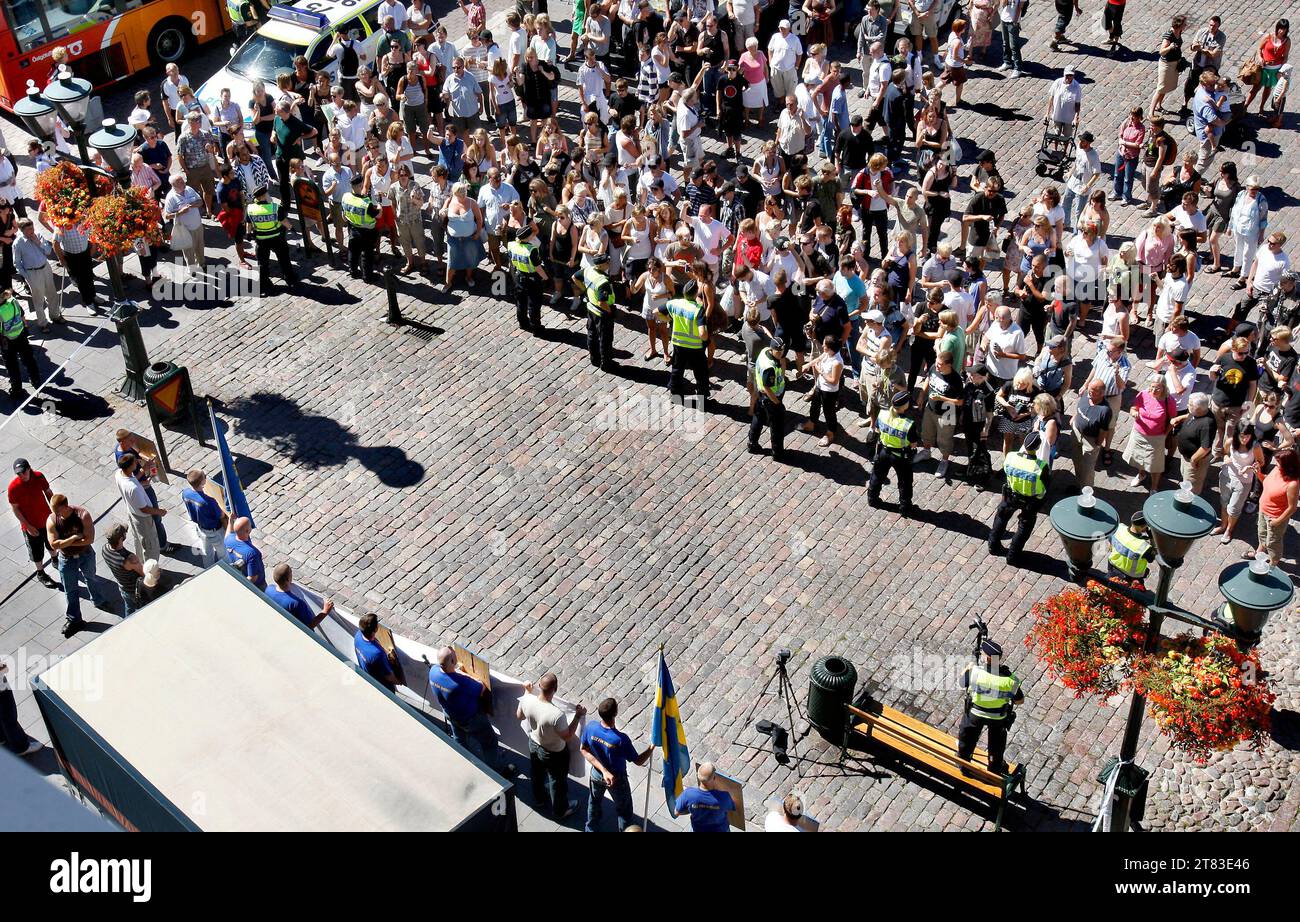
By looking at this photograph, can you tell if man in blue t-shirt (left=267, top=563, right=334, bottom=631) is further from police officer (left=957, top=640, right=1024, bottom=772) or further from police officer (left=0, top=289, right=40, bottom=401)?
police officer (left=0, top=289, right=40, bottom=401)

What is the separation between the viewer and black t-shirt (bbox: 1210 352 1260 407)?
17016 mm

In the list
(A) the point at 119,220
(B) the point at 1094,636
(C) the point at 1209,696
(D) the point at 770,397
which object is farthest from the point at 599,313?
(C) the point at 1209,696

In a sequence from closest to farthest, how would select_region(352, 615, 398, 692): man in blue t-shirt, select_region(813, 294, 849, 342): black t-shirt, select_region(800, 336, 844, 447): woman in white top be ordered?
select_region(352, 615, 398, 692): man in blue t-shirt
select_region(800, 336, 844, 447): woman in white top
select_region(813, 294, 849, 342): black t-shirt

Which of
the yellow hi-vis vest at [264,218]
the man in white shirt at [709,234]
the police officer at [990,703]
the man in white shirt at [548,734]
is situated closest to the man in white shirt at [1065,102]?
the man in white shirt at [709,234]

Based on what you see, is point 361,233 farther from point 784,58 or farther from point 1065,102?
point 1065,102

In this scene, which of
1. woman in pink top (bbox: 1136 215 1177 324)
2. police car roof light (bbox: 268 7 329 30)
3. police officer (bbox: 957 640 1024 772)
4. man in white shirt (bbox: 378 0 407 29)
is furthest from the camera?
man in white shirt (bbox: 378 0 407 29)

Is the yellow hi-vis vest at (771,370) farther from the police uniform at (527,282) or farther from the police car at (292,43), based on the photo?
the police car at (292,43)

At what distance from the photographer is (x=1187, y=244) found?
741 inches

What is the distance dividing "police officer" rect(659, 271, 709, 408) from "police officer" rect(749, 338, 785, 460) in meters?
0.73

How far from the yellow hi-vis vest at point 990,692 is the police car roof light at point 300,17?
16.6 metres

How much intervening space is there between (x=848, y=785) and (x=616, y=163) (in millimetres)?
9995

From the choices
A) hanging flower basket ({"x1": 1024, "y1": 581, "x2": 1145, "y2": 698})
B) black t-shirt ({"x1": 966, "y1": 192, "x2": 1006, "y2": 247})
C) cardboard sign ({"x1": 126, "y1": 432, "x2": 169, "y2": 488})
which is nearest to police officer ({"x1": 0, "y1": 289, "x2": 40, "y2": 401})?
cardboard sign ({"x1": 126, "y1": 432, "x2": 169, "y2": 488})

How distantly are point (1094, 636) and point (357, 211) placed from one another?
12024 millimetres
